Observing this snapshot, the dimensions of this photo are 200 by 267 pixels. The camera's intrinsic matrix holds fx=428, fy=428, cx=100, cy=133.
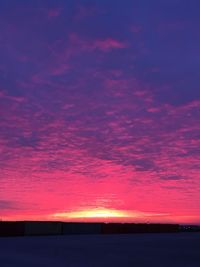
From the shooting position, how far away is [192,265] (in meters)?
23.2

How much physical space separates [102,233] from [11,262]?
5517 centimetres

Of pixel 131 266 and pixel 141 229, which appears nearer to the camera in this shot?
pixel 131 266

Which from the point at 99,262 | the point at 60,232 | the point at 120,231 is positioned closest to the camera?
the point at 99,262

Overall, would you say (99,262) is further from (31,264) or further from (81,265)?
(31,264)

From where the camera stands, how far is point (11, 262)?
77.1 ft

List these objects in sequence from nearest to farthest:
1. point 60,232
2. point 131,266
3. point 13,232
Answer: point 131,266
point 13,232
point 60,232

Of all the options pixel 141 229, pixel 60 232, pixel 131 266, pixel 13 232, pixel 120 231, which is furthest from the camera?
pixel 141 229

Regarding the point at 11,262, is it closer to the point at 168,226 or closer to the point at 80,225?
the point at 80,225

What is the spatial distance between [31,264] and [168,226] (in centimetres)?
7390

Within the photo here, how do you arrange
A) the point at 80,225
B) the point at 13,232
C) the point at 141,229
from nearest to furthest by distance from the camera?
the point at 13,232, the point at 80,225, the point at 141,229

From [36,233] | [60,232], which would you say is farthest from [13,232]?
[60,232]

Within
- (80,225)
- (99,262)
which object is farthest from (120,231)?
(99,262)

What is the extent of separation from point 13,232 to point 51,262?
4091cm

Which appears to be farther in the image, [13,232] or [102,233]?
[102,233]
